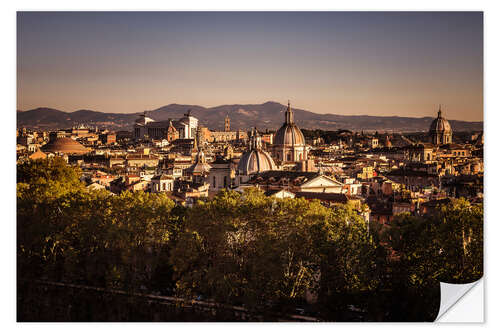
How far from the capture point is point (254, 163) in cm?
2756

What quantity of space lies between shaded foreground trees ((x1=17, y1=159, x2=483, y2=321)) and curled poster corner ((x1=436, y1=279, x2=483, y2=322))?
13 centimetres

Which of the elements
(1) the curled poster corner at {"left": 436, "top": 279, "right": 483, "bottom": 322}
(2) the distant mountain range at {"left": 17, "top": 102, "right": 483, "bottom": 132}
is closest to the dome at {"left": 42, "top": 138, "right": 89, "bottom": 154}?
(2) the distant mountain range at {"left": 17, "top": 102, "right": 483, "bottom": 132}

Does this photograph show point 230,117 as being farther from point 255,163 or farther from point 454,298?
point 255,163

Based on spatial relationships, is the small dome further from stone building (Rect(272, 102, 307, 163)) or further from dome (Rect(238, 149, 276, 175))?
dome (Rect(238, 149, 276, 175))

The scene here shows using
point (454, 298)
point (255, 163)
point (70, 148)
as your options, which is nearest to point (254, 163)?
point (255, 163)

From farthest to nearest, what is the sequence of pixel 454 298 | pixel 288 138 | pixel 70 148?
pixel 288 138 < pixel 70 148 < pixel 454 298

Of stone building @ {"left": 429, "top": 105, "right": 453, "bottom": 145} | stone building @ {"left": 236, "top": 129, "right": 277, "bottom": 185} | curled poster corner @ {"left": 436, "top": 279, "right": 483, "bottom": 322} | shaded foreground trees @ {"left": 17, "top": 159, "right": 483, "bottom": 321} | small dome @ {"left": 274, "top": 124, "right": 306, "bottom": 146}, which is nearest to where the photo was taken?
curled poster corner @ {"left": 436, "top": 279, "right": 483, "bottom": 322}

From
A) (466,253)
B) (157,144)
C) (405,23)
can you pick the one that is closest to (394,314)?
(466,253)

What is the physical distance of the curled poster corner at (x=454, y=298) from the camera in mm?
8125

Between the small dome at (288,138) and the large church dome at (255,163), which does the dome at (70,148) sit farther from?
the small dome at (288,138)

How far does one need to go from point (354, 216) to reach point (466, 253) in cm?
205

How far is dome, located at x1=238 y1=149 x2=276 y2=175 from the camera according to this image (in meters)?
27.5

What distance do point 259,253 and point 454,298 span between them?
2823mm
